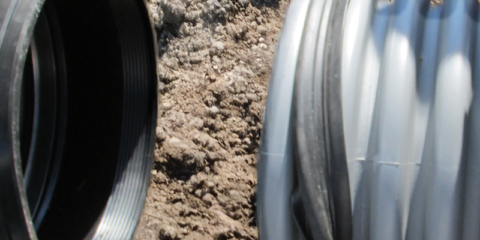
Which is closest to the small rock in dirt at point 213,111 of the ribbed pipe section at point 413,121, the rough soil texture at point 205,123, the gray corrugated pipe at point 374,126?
the rough soil texture at point 205,123

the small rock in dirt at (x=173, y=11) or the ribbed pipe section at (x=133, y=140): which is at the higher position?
the small rock in dirt at (x=173, y=11)

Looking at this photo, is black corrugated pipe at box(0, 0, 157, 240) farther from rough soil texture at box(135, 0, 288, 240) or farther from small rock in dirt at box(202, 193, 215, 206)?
small rock in dirt at box(202, 193, 215, 206)

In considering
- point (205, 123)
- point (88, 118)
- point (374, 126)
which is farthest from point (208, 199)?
→ point (374, 126)

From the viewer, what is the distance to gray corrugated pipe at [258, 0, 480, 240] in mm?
977

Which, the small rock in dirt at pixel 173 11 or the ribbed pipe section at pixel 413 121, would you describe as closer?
the ribbed pipe section at pixel 413 121

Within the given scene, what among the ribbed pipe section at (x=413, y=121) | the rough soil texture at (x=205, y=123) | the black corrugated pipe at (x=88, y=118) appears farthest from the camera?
the rough soil texture at (x=205, y=123)

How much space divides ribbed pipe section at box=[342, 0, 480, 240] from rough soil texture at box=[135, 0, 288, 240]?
0.62 metres

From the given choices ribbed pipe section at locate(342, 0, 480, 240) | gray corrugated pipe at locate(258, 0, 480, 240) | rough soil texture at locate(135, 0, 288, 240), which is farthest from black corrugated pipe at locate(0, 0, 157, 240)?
ribbed pipe section at locate(342, 0, 480, 240)

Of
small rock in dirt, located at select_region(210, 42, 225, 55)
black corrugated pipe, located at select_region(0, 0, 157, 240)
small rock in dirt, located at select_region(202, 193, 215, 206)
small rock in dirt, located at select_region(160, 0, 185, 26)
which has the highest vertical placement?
small rock in dirt, located at select_region(160, 0, 185, 26)

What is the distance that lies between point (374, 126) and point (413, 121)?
0.32 ft

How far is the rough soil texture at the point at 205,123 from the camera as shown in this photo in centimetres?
152

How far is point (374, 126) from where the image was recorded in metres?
1.05

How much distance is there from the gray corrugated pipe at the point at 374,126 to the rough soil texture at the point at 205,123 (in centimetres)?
47

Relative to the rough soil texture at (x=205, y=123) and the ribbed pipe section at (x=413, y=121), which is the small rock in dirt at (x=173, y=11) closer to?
the rough soil texture at (x=205, y=123)
